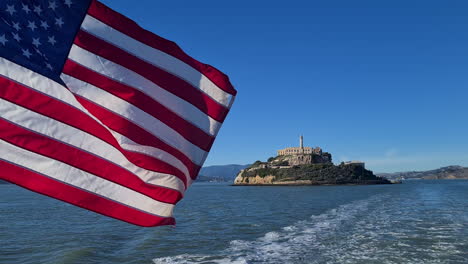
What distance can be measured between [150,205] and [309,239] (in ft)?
42.9

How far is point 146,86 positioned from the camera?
15.5 ft

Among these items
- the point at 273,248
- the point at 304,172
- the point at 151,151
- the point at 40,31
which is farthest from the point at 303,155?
the point at 40,31

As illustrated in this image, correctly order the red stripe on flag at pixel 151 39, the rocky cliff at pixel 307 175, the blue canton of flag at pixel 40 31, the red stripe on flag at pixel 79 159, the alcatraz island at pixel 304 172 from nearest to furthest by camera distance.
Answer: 1. the blue canton of flag at pixel 40 31
2. the red stripe on flag at pixel 79 159
3. the red stripe on flag at pixel 151 39
4. the rocky cliff at pixel 307 175
5. the alcatraz island at pixel 304 172

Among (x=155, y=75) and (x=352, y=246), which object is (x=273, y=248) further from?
(x=155, y=75)

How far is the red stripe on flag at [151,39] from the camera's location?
14.4 ft

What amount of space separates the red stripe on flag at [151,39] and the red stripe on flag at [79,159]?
5.33 ft

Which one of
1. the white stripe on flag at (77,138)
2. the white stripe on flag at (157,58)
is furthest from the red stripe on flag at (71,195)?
the white stripe on flag at (157,58)

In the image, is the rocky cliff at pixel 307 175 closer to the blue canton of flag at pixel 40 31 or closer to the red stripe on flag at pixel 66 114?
the red stripe on flag at pixel 66 114

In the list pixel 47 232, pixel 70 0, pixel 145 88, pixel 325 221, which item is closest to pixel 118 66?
pixel 145 88

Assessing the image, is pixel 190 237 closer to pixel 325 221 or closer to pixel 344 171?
pixel 325 221

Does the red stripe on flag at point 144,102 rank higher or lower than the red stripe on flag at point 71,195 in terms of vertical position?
higher

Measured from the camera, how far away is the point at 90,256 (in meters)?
13.4

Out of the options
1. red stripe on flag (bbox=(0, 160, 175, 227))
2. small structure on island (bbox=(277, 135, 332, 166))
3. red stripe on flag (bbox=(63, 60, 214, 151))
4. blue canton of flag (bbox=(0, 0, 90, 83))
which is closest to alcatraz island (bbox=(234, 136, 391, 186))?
small structure on island (bbox=(277, 135, 332, 166))

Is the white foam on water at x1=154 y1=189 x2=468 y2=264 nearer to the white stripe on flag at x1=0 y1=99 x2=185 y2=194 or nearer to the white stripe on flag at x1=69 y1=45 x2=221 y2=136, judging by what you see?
the white stripe on flag at x1=0 y1=99 x2=185 y2=194
